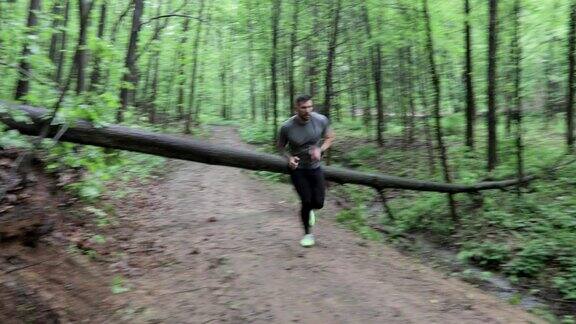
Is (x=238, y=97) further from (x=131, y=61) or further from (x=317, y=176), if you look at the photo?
(x=317, y=176)

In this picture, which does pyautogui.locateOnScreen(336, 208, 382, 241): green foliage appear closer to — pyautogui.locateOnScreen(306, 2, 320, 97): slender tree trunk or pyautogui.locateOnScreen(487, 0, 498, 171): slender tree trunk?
pyautogui.locateOnScreen(487, 0, 498, 171): slender tree trunk

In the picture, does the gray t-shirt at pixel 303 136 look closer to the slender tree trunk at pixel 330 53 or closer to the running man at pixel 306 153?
the running man at pixel 306 153

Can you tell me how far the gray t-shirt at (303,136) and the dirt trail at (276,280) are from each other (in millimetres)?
1522

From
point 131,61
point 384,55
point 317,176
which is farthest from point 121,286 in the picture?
point 384,55

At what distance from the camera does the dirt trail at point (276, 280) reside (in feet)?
18.5

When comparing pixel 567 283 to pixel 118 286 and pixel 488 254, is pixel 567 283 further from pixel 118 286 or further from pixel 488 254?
pixel 118 286

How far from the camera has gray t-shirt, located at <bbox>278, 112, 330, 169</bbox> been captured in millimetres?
7316

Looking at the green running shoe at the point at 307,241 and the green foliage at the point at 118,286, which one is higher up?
the green running shoe at the point at 307,241

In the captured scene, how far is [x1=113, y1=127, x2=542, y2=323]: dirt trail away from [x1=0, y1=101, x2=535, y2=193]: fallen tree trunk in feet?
4.12

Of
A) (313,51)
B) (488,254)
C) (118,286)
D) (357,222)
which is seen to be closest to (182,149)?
(118,286)

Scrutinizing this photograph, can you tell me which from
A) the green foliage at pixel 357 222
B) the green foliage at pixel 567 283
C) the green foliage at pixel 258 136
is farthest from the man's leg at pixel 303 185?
the green foliage at pixel 258 136

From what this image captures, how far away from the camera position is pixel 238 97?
1932 inches

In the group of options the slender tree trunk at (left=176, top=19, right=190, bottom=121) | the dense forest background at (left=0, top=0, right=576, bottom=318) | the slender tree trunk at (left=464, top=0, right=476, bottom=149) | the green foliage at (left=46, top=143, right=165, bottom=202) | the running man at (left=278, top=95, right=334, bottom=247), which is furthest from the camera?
the slender tree trunk at (left=176, top=19, right=190, bottom=121)

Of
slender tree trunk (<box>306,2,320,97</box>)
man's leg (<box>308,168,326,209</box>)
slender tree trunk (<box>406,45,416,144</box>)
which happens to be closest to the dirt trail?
man's leg (<box>308,168,326,209</box>)
